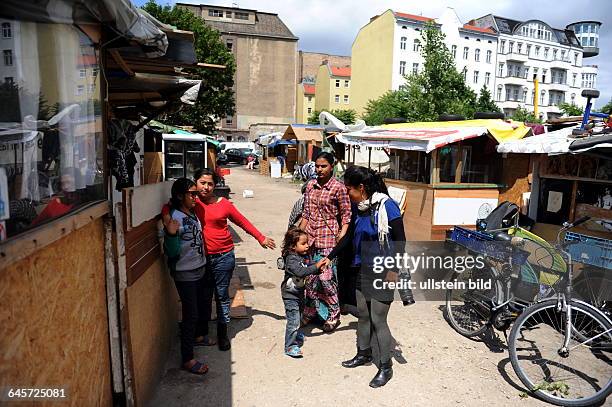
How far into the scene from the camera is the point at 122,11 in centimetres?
217

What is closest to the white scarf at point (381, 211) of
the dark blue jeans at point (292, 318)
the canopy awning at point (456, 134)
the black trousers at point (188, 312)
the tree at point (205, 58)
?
the dark blue jeans at point (292, 318)

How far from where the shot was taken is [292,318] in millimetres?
3869

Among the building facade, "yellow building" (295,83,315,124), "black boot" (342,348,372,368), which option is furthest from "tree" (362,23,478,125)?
"yellow building" (295,83,315,124)

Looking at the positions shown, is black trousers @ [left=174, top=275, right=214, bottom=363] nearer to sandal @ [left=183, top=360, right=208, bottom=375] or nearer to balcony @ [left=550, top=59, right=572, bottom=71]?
sandal @ [left=183, top=360, right=208, bottom=375]

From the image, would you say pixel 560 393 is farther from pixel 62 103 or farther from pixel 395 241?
pixel 62 103

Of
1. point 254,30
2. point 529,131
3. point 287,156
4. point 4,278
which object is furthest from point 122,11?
point 254,30

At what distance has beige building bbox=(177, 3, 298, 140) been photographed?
5697 cm

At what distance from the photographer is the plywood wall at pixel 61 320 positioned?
1628mm

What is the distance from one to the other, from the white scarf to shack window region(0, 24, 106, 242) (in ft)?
6.74

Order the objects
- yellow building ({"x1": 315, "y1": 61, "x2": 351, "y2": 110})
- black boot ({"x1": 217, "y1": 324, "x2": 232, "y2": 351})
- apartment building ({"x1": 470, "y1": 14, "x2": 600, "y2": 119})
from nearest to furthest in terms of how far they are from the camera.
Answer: black boot ({"x1": 217, "y1": 324, "x2": 232, "y2": 351}) → apartment building ({"x1": 470, "y1": 14, "x2": 600, "y2": 119}) → yellow building ({"x1": 315, "y1": 61, "x2": 351, "y2": 110})

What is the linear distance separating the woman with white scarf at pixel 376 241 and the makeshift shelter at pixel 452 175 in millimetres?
3550

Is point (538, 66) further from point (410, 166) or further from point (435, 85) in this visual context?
point (410, 166)

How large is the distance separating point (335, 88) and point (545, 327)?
5463 cm

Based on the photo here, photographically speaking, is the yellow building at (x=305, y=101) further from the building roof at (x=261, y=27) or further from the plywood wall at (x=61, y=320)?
the plywood wall at (x=61, y=320)
